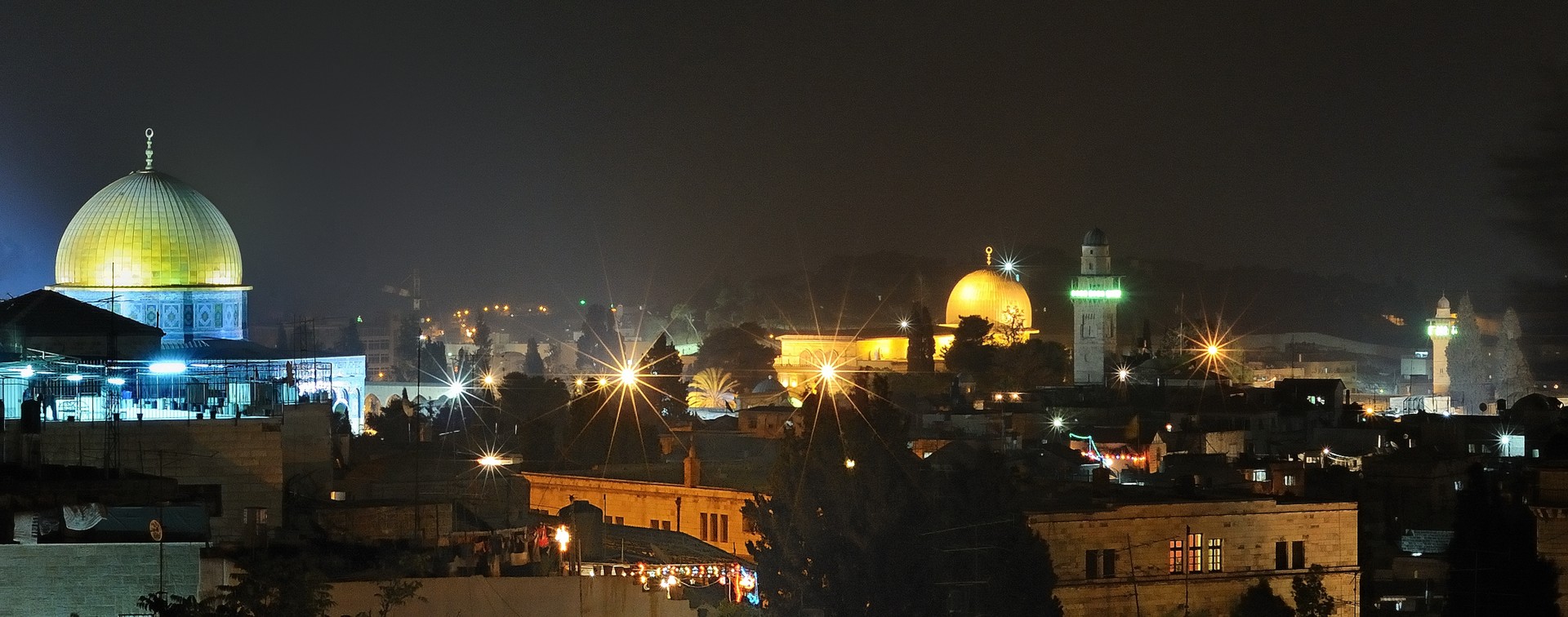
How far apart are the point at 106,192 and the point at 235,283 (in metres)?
2.60

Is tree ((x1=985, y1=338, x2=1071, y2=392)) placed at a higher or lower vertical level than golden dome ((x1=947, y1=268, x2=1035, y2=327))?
lower

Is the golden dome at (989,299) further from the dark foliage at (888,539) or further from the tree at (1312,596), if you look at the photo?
the dark foliage at (888,539)

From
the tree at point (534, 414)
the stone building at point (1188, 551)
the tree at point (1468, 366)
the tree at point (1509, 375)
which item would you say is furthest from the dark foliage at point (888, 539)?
the tree at point (1468, 366)

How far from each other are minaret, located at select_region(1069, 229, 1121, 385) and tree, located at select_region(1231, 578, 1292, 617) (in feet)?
143

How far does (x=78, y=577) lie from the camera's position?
1310 centimetres

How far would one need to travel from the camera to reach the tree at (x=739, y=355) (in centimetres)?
6875

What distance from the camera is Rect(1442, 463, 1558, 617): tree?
80.2ft

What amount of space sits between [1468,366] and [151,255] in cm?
4177

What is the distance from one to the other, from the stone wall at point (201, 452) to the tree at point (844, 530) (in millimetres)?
6243

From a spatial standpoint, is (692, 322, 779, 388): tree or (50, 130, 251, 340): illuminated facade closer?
(50, 130, 251, 340): illuminated facade

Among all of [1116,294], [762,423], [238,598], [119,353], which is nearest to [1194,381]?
[762,423]

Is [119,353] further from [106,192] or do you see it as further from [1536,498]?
[1536,498]

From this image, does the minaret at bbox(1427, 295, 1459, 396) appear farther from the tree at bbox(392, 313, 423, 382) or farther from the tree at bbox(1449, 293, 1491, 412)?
the tree at bbox(392, 313, 423, 382)

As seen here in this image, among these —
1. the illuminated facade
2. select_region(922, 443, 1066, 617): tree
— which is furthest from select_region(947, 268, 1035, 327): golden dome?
select_region(922, 443, 1066, 617): tree
